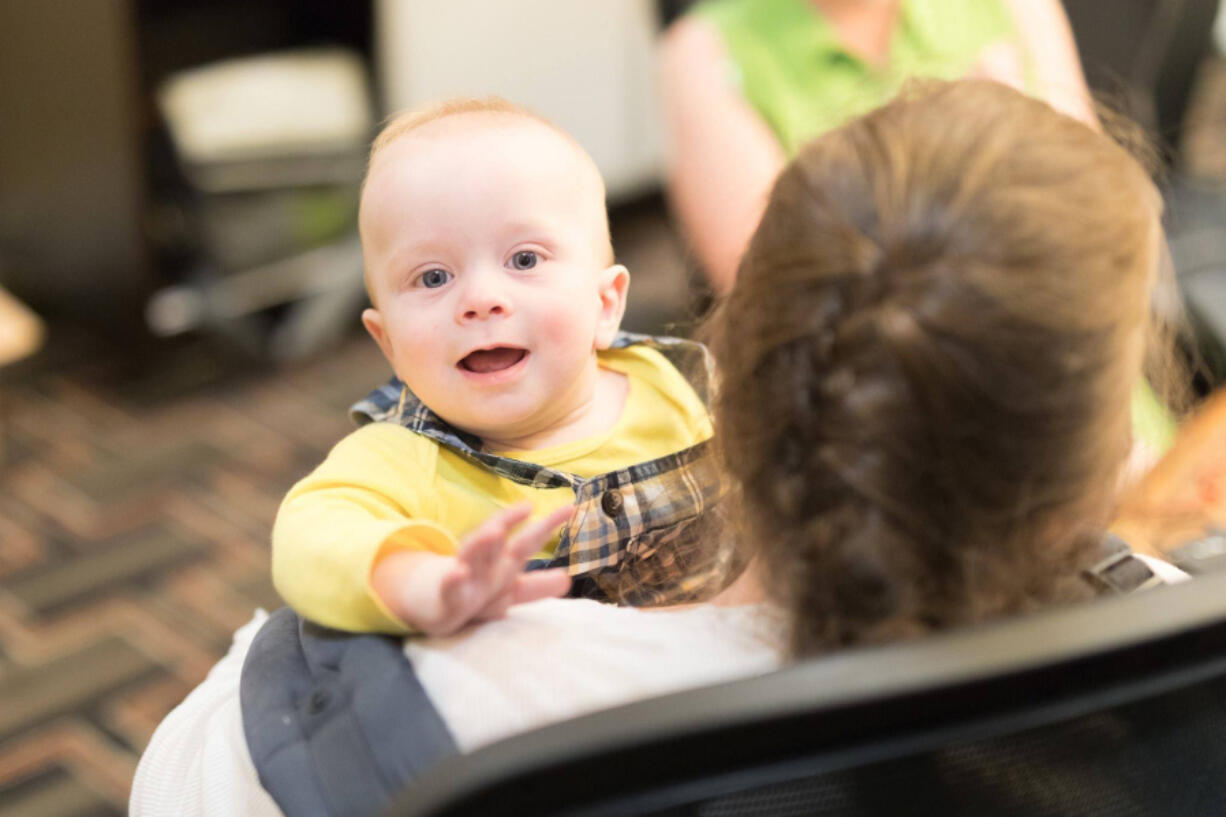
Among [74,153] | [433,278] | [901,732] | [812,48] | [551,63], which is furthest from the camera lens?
[551,63]

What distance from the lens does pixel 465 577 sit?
0.61 m

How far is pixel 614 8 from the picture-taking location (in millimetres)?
3285

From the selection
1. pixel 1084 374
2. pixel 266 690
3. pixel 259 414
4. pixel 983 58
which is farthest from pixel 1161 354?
pixel 259 414

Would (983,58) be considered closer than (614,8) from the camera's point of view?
Yes

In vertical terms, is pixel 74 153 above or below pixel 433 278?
below

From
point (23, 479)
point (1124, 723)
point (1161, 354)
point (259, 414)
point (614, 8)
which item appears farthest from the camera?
point (614, 8)

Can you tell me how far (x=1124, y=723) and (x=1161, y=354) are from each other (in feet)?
1.36

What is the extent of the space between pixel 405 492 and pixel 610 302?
0.22 meters

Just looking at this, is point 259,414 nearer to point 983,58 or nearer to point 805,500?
point 983,58

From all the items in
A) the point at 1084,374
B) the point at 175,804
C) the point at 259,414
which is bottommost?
the point at 259,414

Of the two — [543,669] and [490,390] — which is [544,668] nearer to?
[543,669]

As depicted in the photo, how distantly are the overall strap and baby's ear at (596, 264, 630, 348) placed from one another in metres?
0.30

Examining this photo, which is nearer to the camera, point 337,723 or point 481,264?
point 337,723

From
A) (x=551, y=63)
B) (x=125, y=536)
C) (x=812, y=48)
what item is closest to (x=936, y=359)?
(x=812, y=48)
